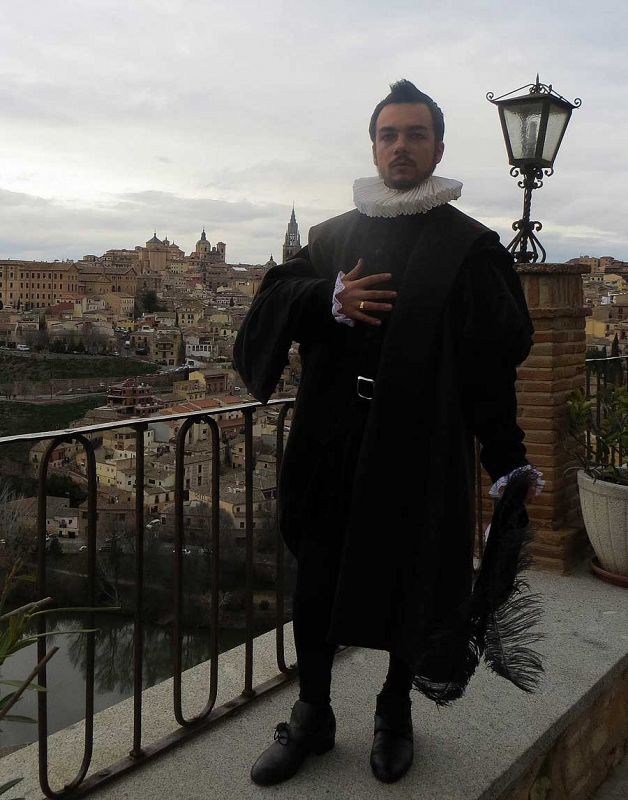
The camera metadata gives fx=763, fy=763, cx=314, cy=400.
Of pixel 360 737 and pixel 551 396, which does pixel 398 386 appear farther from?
pixel 551 396

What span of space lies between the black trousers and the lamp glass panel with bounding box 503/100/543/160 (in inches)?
103

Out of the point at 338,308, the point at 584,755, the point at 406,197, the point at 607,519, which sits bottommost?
the point at 584,755

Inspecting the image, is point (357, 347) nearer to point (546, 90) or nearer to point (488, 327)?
point (488, 327)

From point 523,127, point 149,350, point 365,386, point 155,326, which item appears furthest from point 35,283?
point 365,386

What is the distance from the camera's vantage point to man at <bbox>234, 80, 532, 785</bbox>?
1.61 metres

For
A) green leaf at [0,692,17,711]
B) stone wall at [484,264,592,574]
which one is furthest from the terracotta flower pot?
green leaf at [0,692,17,711]

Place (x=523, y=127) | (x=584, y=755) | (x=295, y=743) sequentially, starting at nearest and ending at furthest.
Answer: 1. (x=295, y=743)
2. (x=584, y=755)
3. (x=523, y=127)

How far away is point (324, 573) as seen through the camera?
5.83 ft

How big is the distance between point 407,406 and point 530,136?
8.75ft

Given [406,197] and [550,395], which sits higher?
[406,197]

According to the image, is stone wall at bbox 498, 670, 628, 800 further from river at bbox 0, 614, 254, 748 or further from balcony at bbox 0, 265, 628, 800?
river at bbox 0, 614, 254, 748

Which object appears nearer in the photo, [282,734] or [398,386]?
[398,386]

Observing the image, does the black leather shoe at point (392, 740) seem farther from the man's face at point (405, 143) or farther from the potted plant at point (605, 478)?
the potted plant at point (605, 478)

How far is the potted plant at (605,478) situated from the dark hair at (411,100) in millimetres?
1982
